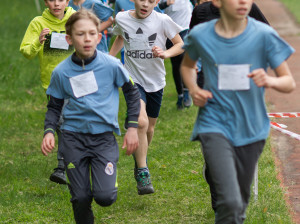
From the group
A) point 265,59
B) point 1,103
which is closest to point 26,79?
point 1,103

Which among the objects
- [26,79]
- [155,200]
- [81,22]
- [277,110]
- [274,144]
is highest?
[81,22]

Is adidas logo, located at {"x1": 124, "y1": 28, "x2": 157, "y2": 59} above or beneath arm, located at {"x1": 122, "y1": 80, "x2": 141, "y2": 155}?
beneath

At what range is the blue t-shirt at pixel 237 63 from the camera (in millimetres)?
4406

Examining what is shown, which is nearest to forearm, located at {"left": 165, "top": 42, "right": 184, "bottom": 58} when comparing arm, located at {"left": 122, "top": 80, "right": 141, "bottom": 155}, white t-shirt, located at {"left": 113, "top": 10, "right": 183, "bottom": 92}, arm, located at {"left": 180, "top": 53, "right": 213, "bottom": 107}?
white t-shirt, located at {"left": 113, "top": 10, "right": 183, "bottom": 92}

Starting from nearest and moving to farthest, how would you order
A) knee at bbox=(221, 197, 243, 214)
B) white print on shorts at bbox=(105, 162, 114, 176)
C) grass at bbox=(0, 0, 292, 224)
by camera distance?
knee at bbox=(221, 197, 243, 214)
white print on shorts at bbox=(105, 162, 114, 176)
grass at bbox=(0, 0, 292, 224)

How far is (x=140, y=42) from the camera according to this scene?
21.9 ft

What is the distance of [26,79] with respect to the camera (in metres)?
13.3

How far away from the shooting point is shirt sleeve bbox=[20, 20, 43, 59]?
683 cm

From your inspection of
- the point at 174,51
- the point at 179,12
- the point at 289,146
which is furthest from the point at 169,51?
the point at 179,12

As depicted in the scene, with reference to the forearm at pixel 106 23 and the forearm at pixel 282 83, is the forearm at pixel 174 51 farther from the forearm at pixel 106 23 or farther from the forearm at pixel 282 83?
the forearm at pixel 282 83

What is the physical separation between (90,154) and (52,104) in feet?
1.63

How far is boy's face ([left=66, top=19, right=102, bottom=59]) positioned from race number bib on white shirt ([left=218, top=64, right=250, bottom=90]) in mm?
1146

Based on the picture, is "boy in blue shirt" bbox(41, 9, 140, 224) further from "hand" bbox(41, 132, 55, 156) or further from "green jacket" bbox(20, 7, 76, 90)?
"green jacket" bbox(20, 7, 76, 90)

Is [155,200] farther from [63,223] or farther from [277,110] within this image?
→ [277,110]
